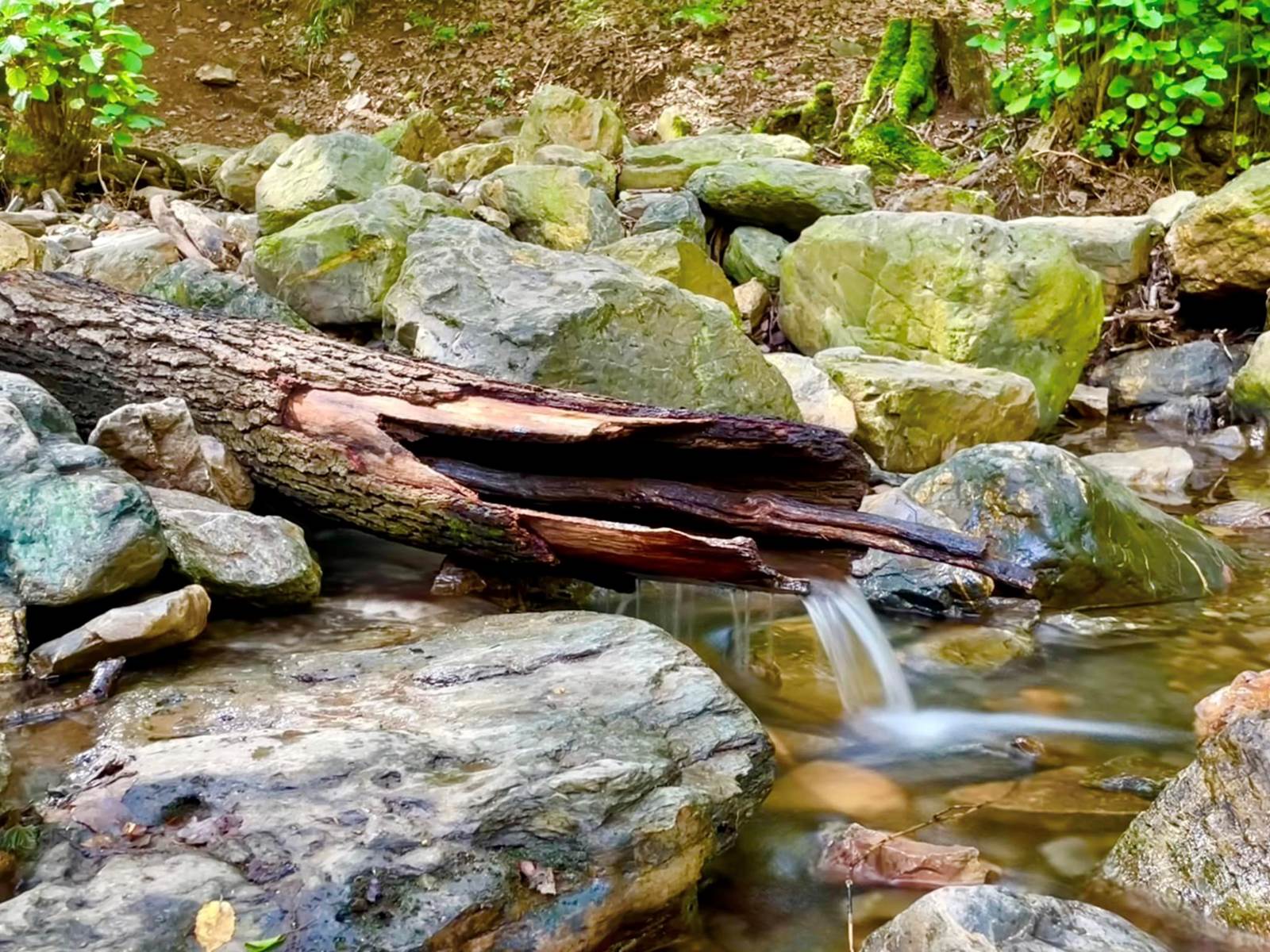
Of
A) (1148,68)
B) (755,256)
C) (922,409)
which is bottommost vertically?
(922,409)

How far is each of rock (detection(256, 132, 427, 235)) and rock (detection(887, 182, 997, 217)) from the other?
3.95 metres

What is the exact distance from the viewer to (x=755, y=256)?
7594mm

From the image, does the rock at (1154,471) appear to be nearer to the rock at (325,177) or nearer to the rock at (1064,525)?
the rock at (1064,525)

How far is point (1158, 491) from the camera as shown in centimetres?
571

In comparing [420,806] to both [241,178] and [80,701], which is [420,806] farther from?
[241,178]

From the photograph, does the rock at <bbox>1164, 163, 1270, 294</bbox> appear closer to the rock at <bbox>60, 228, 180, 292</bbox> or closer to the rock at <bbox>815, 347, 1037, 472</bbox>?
the rock at <bbox>815, 347, 1037, 472</bbox>

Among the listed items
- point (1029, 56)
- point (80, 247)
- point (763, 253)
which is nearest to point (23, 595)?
point (80, 247)

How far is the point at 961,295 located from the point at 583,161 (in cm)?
359

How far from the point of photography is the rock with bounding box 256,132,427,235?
23.4 ft

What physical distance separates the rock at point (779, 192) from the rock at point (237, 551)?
537cm

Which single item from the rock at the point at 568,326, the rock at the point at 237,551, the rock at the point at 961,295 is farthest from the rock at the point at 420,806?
the rock at the point at 961,295

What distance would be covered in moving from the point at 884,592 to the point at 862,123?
7.75 m

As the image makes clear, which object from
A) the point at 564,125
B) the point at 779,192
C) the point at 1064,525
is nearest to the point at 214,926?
the point at 1064,525

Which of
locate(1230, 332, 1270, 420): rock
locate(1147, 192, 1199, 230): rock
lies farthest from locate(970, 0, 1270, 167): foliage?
locate(1230, 332, 1270, 420): rock
